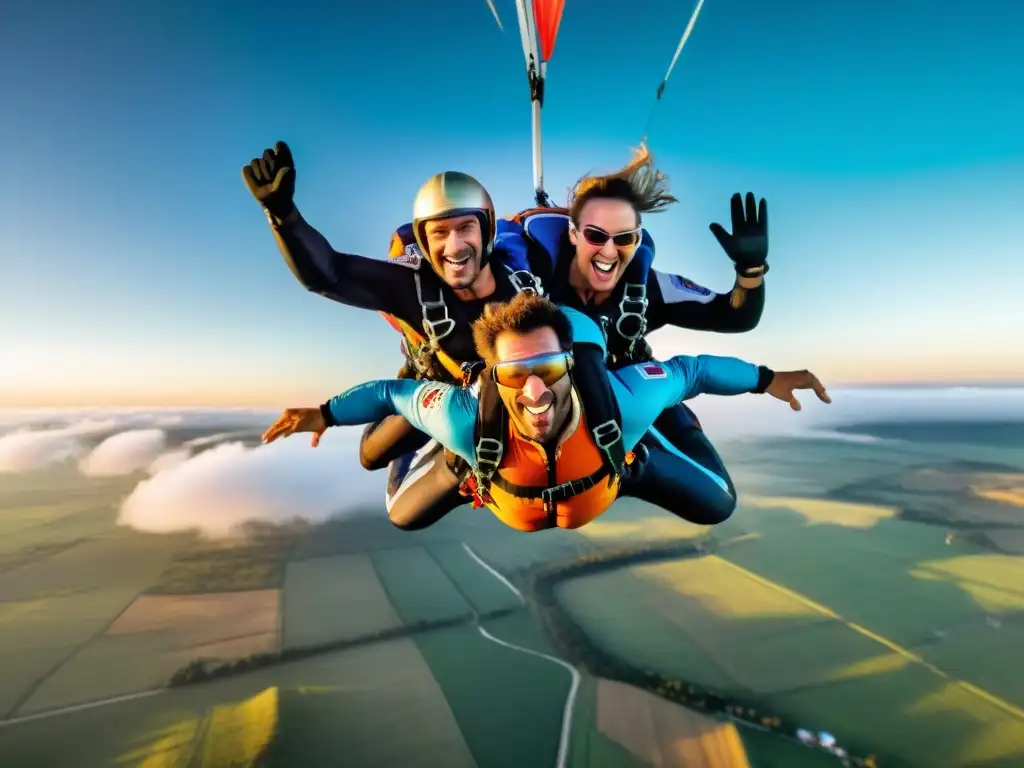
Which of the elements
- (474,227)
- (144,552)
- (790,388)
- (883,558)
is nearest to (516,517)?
(474,227)

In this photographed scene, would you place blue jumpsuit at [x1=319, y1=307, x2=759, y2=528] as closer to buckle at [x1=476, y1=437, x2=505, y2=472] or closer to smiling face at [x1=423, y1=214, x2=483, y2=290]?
buckle at [x1=476, y1=437, x2=505, y2=472]

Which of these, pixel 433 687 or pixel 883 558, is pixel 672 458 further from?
pixel 883 558

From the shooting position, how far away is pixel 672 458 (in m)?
4.10

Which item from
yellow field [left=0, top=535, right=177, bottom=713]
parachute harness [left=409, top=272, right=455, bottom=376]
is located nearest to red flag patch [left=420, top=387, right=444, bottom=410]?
parachute harness [left=409, top=272, right=455, bottom=376]

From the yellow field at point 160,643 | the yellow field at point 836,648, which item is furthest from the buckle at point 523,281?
the yellow field at point 160,643

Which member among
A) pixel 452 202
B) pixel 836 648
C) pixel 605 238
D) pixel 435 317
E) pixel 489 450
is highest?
pixel 452 202

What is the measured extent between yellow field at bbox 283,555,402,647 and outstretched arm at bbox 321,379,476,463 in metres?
79.7

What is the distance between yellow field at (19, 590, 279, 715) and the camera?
2778 inches

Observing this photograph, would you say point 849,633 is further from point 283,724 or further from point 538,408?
point 538,408

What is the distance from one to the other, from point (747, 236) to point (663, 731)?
66.0m

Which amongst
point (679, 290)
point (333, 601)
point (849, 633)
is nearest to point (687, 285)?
point (679, 290)

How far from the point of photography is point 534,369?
2.71 m

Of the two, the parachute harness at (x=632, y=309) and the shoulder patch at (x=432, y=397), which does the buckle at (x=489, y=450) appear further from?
the parachute harness at (x=632, y=309)

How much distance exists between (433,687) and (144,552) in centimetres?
11322
